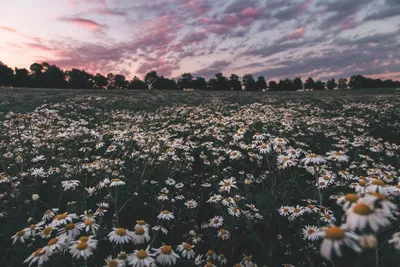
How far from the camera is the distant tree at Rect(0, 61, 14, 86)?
275 ft

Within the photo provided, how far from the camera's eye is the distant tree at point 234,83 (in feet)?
373

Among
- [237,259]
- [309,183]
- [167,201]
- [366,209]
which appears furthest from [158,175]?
[366,209]

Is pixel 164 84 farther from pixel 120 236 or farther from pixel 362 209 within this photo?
pixel 362 209

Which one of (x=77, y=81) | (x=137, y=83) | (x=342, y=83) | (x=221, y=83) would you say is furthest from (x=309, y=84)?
(x=77, y=81)

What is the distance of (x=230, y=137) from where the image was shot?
8305 millimetres

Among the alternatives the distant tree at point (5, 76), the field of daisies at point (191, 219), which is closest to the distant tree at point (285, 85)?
the distant tree at point (5, 76)

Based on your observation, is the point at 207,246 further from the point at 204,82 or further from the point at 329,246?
the point at 204,82

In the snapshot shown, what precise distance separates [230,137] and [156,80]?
344ft

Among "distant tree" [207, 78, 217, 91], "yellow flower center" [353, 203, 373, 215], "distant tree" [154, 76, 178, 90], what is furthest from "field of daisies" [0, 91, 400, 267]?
"distant tree" [207, 78, 217, 91]

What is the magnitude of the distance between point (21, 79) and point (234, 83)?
83.6 meters

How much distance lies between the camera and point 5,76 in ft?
276

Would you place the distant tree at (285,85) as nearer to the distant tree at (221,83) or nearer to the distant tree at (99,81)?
the distant tree at (221,83)

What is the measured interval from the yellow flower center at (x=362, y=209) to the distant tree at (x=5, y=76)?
108m

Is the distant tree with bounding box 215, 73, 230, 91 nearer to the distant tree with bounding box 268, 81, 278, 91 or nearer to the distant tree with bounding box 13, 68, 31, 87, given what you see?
the distant tree with bounding box 268, 81, 278, 91
